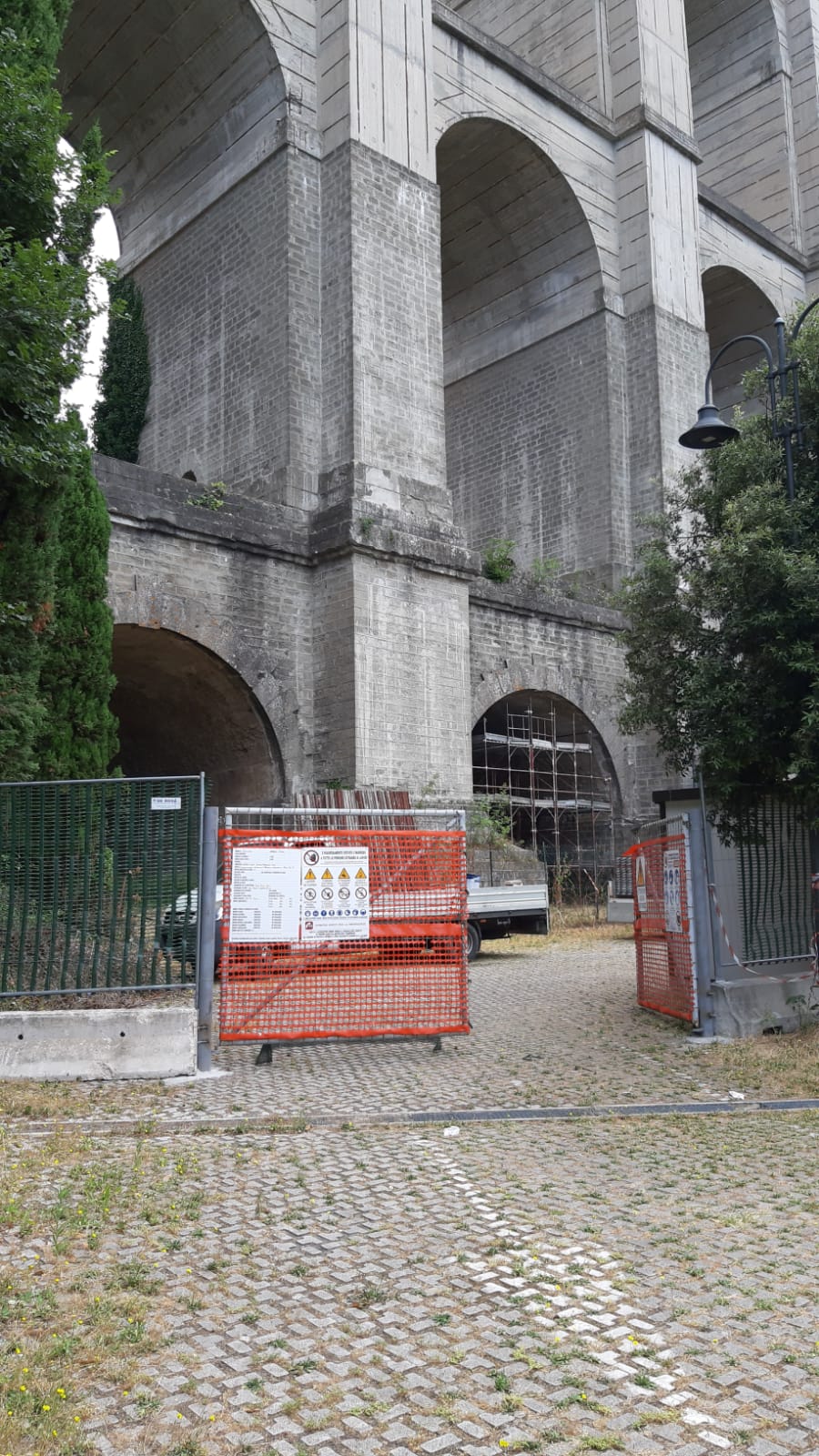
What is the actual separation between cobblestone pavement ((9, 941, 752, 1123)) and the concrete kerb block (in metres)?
0.27

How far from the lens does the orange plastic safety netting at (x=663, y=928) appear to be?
374 inches

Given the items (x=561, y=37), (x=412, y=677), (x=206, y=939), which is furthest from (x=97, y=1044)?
(x=561, y=37)

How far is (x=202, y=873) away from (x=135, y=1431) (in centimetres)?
510

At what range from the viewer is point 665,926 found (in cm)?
997

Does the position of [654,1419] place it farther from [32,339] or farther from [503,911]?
[503,911]

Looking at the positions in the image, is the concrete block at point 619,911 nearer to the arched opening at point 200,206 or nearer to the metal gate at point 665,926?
the metal gate at point 665,926

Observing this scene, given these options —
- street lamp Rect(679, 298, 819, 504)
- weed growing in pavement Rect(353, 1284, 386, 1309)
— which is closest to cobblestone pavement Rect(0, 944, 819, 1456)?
weed growing in pavement Rect(353, 1284, 386, 1309)

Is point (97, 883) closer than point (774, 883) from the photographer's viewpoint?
Yes

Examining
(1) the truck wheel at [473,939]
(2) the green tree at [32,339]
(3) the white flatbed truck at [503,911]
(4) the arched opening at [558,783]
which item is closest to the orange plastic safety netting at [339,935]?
(2) the green tree at [32,339]

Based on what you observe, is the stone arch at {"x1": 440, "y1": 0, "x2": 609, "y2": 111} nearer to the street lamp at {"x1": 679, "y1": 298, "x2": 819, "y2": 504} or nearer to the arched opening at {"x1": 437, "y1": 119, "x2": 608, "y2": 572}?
the arched opening at {"x1": 437, "y1": 119, "x2": 608, "y2": 572}

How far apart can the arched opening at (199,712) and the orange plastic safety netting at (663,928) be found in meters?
7.85

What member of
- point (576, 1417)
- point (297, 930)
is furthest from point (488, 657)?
point (576, 1417)

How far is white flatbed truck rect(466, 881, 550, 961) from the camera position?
51.3 ft

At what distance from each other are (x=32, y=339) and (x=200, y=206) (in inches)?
533
